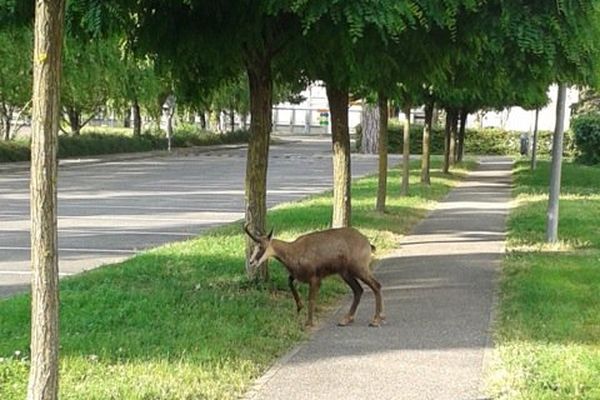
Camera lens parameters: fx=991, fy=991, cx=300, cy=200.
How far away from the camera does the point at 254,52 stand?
1010 cm

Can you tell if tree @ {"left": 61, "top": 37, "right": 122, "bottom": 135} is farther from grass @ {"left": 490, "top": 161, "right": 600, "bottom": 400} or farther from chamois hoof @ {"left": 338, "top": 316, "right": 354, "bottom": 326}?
chamois hoof @ {"left": 338, "top": 316, "right": 354, "bottom": 326}

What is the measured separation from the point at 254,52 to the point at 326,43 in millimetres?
1547

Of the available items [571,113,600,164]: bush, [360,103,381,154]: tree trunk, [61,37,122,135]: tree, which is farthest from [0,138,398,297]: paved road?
[360,103,381,154]: tree trunk

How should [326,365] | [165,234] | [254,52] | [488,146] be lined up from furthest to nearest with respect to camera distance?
[488,146], [165,234], [254,52], [326,365]

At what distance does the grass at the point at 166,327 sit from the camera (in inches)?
253

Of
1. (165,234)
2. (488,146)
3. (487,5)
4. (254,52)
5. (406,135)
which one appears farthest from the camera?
(488,146)

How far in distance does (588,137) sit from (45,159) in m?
41.8

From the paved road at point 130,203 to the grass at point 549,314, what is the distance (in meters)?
5.39

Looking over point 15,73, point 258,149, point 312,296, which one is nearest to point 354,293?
point 312,296

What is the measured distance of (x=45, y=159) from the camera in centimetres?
468

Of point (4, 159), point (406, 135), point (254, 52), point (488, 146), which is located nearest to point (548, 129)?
point (488, 146)

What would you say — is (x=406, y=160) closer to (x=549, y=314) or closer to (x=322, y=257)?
(x=549, y=314)

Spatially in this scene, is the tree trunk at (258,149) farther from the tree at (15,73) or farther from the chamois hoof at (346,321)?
the tree at (15,73)

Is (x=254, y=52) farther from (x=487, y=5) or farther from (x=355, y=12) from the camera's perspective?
(x=355, y=12)
